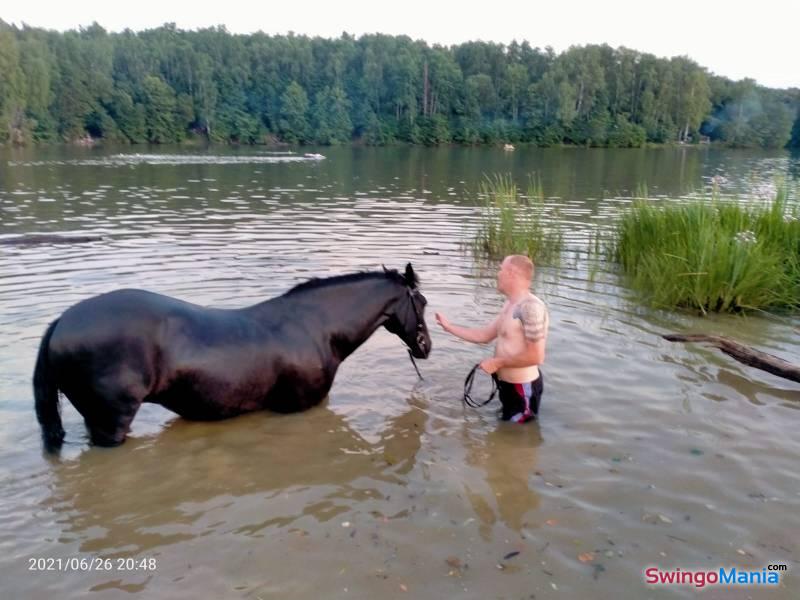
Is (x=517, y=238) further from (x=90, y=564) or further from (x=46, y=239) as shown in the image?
(x=90, y=564)

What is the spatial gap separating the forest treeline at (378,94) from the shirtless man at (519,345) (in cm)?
9048

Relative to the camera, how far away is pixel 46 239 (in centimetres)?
1606

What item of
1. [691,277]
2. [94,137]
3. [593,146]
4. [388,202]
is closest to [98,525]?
[691,277]

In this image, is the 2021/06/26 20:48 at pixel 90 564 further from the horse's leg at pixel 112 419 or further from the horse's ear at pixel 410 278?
Result: the horse's ear at pixel 410 278

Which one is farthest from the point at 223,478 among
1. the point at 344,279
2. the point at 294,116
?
the point at 294,116

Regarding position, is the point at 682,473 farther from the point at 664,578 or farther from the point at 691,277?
the point at 691,277

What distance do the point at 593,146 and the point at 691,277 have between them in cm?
9548

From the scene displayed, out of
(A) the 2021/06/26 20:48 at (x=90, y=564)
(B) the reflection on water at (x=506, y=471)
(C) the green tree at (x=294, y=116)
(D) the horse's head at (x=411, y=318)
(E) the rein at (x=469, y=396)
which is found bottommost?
(A) the 2021/06/26 20:48 at (x=90, y=564)

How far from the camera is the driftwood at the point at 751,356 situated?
302 inches

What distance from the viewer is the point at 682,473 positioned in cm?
584

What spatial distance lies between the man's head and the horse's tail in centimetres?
439

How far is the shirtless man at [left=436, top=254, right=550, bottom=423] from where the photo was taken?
660 cm

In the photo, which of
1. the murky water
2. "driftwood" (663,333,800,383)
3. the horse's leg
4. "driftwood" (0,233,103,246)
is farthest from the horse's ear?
"driftwood" (0,233,103,246)

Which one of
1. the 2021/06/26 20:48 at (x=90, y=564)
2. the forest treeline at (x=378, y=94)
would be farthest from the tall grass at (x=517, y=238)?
the forest treeline at (x=378, y=94)
